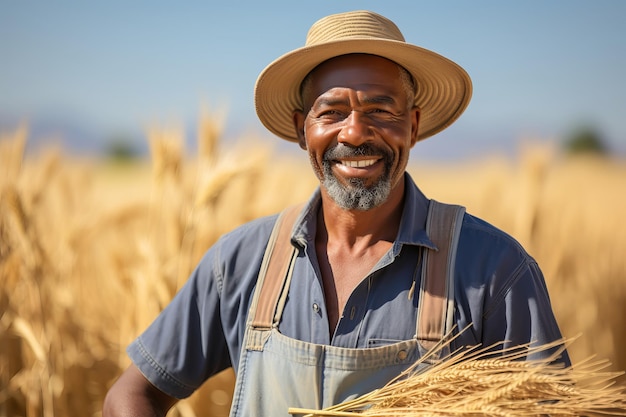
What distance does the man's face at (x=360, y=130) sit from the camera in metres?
2.42

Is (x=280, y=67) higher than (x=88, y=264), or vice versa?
(x=280, y=67)

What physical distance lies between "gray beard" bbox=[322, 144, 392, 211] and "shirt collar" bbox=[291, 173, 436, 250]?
111 mm

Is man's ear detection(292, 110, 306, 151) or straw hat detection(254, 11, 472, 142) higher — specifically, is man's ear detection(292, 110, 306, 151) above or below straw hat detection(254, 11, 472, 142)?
below

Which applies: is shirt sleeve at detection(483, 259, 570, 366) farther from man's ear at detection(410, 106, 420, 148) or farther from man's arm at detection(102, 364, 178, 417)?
man's arm at detection(102, 364, 178, 417)

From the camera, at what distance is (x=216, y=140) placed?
3.77 metres

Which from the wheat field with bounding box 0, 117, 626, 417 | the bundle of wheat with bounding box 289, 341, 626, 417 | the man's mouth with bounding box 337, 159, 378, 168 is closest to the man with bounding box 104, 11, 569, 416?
the man's mouth with bounding box 337, 159, 378, 168

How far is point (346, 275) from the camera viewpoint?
8.13 feet

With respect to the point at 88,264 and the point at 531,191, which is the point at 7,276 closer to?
the point at 88,264

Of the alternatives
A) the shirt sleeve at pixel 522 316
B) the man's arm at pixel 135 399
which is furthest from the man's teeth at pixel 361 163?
the man's arm at pixel 135 399

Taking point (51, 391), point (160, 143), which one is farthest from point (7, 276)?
point (160, 143)

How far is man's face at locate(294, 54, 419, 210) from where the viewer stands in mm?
2424

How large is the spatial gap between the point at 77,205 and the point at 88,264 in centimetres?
54

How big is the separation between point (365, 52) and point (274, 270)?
0.79m

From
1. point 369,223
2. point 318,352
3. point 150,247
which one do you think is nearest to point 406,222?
point 369,223
